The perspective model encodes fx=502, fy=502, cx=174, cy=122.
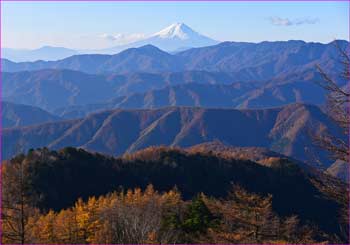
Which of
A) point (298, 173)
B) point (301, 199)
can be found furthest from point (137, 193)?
point (298, 173)

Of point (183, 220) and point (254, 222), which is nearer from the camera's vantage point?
point (254, 222)

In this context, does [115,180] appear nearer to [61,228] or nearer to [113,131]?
[61,228]

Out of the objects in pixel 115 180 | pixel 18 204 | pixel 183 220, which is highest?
pixel 18 204

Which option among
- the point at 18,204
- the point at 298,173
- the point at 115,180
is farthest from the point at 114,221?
the point at 298,173

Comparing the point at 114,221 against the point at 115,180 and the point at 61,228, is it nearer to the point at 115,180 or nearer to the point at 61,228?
the point at 61,228

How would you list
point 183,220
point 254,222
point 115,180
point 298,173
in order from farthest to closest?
1. point 298,173
2. point 115,180
3. point 183,220
4. point 254,222

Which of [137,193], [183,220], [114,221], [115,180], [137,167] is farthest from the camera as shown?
[137,167]

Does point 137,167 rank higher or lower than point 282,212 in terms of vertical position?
higher
